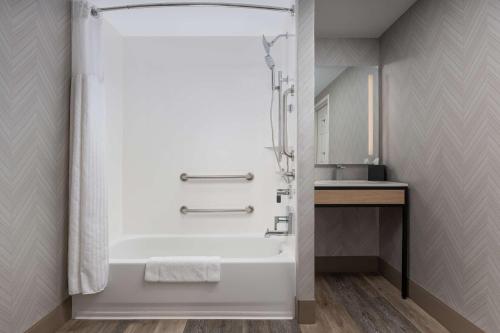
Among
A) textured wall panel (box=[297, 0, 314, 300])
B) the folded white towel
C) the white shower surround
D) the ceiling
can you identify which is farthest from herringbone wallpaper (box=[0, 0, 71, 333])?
the ceiling

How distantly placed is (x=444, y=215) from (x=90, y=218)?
220cm

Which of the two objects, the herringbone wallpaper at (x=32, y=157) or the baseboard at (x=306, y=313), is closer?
the herringbone wallpaper at (x=32, y=157)

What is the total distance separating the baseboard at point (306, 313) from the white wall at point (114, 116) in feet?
5.42

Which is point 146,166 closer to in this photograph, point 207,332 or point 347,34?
point 207,332

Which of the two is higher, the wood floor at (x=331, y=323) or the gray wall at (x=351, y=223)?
the gray wall at (x=351, y=223)

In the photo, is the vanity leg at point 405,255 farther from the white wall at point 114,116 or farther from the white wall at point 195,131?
the white wall at point 114,116

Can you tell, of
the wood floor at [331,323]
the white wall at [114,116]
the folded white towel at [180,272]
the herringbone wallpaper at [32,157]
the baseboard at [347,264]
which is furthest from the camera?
the baseboard at [347,264]

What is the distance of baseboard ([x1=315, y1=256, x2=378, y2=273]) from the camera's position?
131 inches

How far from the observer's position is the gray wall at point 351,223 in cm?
329

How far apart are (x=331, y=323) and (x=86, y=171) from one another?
1.76 m

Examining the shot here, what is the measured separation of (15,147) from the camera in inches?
73.7

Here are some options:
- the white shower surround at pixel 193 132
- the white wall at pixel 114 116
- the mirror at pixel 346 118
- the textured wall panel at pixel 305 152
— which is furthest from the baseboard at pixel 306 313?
the white wall at pixel 114 116

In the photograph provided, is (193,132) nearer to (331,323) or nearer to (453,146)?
(331,323)

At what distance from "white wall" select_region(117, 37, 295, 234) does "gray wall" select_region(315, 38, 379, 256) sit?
50 cm
